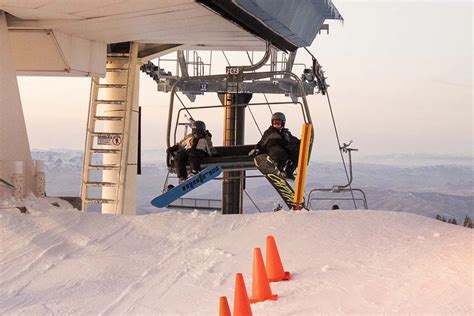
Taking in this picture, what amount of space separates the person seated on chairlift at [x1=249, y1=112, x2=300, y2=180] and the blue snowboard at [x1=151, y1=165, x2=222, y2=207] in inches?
36.1

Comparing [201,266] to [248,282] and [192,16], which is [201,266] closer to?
[248,282]

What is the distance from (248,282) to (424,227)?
3390 mm

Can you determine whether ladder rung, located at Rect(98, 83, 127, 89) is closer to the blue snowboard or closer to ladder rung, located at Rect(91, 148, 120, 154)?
ladder rung, located at Rect(91, 148, 120, 154)

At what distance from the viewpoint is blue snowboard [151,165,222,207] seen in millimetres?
15273

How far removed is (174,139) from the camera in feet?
50.6

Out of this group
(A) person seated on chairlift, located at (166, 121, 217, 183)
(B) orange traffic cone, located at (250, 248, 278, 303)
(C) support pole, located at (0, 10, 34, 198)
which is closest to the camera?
(B) orange traffic cone, located at (250, 248, 278, 303)

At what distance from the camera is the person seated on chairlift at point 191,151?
51.1ft

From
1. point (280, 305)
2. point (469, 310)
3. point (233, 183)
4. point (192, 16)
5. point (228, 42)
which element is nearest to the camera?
point (469, 310)

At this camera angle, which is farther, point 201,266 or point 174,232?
point 174,232

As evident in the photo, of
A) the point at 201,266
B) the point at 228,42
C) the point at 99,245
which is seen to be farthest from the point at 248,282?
the point at 228,42

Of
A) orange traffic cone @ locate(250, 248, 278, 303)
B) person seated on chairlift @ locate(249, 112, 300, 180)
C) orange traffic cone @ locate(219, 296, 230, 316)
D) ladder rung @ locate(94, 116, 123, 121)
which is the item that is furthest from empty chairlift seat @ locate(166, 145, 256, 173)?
orange traffic cone @ locate(219, 296, 230, 316)

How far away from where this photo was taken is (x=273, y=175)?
49.1 feet

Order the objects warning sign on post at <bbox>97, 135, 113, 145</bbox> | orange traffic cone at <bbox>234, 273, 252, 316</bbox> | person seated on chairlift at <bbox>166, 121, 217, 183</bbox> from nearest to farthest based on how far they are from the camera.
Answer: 1. orange traffic cone at <bbox>234, 273, 252, 316</bbox>
2. person seated on chairlift at <bbox>166, 121, 217, 183</bbox>
3. warning sign on post at <bbox>97, 135, 113, 145</bbox>

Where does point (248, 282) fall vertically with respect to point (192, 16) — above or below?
below
